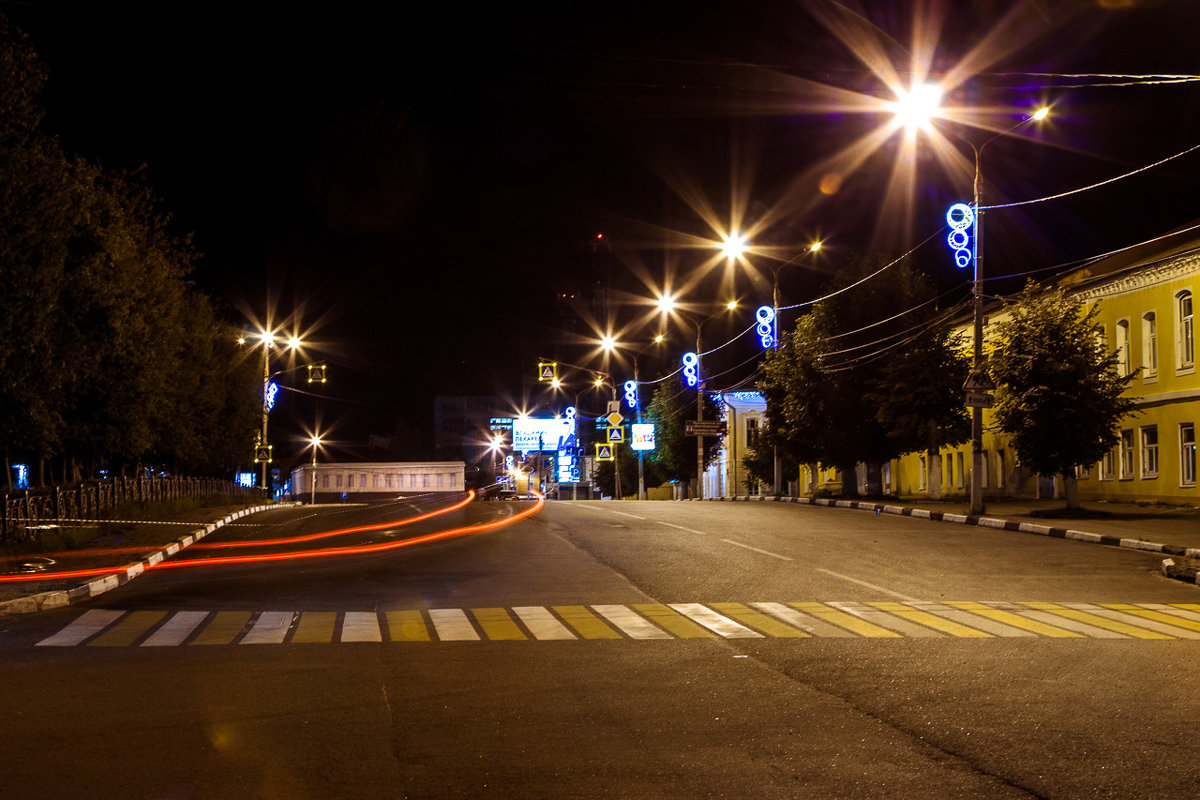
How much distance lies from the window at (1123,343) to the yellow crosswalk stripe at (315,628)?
113 ft

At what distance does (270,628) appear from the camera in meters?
12.4

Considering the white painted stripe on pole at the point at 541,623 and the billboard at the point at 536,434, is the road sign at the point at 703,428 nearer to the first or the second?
the white painted stripe on pole at the point at 541,623

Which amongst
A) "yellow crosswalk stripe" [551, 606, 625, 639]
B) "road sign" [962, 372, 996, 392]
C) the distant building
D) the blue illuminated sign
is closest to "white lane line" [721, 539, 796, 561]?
"yellow crosswalk stripe" [551, 606, 625, 639]

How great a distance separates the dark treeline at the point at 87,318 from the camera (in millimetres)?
22406

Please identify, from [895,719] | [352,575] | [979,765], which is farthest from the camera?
[352,575]

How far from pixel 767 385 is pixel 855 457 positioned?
18.1 ft

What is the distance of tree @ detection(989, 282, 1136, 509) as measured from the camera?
3041 cm

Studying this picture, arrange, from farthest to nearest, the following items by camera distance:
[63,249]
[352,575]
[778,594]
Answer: [63,249] < [352,575] < [778,594]

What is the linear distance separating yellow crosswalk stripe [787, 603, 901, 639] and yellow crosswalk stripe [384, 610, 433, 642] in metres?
4.46

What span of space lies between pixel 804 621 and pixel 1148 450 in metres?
31.5

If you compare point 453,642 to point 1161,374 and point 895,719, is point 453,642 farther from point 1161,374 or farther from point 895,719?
point 1161,374

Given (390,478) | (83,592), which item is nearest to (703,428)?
(83,592)

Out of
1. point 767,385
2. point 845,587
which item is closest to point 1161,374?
Result: point 767,385

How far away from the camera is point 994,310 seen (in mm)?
47688
